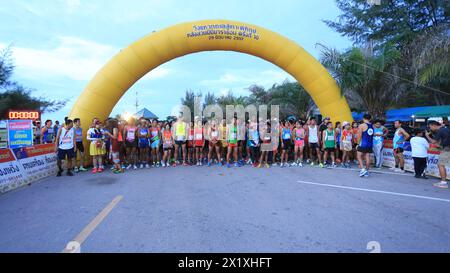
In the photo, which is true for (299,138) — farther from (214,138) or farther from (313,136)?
(214,138)

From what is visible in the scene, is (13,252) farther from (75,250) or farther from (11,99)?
(11,99)

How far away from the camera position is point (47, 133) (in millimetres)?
11289

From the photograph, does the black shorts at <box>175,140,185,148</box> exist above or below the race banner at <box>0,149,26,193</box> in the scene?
above

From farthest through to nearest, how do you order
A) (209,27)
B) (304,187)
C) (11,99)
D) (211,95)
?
(211,95), (11,99), (209,27), (304,187)

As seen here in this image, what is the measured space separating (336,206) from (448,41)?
8.56 metres

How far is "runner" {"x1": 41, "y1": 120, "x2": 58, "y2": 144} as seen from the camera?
34.5 ft

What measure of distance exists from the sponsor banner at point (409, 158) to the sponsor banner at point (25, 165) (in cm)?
1120

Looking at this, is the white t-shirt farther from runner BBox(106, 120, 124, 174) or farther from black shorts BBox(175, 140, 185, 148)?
runner BBox(106, 120, 124, 174)

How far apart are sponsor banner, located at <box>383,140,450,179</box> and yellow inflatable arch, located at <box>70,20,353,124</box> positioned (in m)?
1.87

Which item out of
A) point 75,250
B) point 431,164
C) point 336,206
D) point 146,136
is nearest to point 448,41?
point 431,164

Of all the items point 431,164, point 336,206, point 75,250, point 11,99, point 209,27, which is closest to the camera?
point 75,250

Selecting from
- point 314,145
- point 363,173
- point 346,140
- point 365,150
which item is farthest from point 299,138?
point 363,173

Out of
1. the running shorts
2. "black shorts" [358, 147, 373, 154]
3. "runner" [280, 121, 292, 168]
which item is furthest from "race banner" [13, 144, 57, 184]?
"black shorts" [358, 147, 373, 154]

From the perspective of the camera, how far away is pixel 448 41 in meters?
8.77
